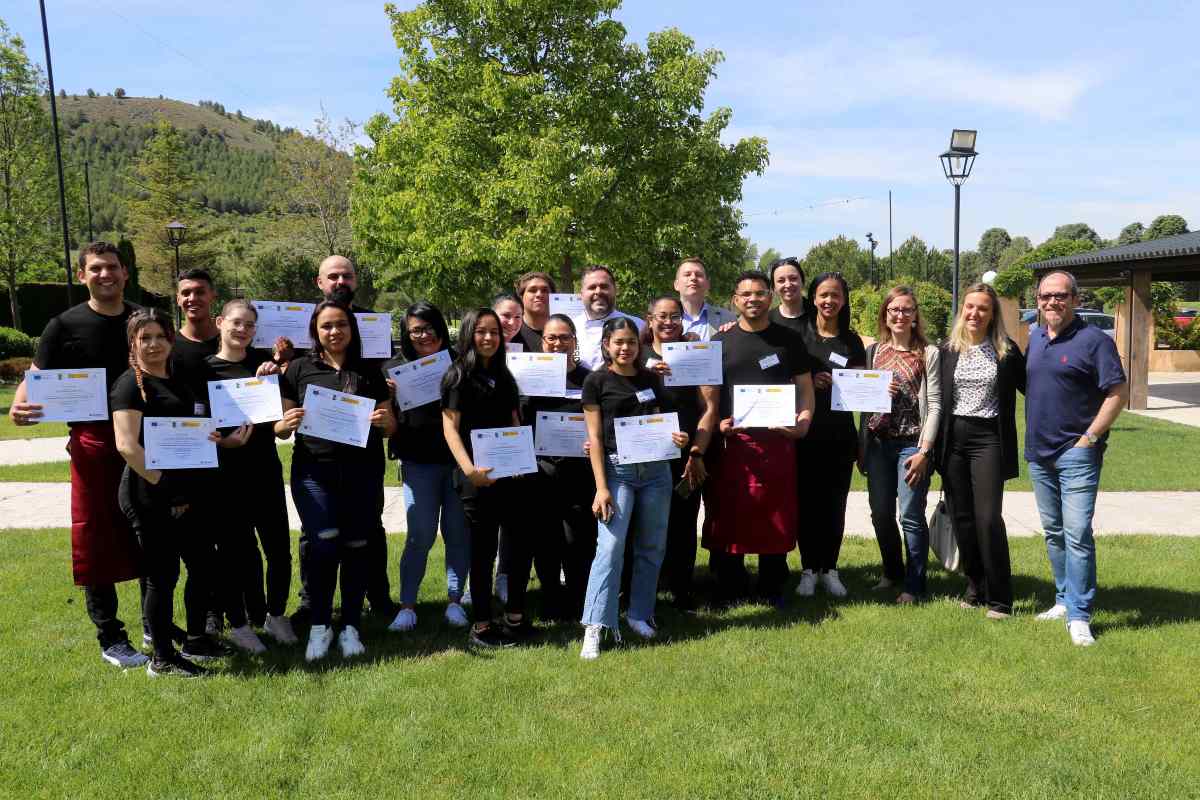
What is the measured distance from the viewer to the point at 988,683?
4.51 meters

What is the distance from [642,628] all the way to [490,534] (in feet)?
3.69

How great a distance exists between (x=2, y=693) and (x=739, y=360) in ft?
14.9

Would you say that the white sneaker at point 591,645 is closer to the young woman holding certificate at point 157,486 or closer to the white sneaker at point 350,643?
the white sneaker at point 350,643

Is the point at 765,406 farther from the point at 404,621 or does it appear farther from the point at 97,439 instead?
the point at 97,439

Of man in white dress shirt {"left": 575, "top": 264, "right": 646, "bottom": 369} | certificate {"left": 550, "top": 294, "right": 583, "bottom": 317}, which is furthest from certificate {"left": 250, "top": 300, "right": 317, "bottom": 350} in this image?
man in white dress shirt {"left": 575, "top": 264, "right": 646, "bottom": 369}

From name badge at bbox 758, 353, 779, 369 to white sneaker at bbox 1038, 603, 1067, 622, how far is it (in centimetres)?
239

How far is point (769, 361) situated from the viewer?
542 centimetres

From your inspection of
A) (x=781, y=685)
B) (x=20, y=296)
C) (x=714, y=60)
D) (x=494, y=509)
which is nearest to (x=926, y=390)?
(x=781, y=685)

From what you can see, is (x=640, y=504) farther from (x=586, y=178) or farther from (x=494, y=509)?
(x=586, y=178)

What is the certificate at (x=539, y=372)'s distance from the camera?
5.05m

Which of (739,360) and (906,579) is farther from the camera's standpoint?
(906,579)

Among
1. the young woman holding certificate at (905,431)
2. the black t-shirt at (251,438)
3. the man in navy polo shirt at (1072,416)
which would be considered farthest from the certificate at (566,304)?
the man in navy polo shirt at (1072,416)

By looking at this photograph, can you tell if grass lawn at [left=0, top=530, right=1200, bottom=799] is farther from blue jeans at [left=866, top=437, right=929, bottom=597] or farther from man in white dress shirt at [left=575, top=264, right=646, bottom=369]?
man in white dress shirt at [left=575, top=264, right=646, bottom=369]

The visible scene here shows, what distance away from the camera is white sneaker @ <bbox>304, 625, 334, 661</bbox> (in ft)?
15.9
